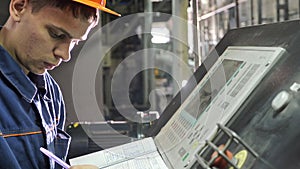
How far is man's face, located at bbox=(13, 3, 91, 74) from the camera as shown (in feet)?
2.56

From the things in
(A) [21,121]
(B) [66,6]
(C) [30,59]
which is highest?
(B) [66,6]

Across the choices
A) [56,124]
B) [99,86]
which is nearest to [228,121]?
[56,124]

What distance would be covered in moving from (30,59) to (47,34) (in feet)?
0.28

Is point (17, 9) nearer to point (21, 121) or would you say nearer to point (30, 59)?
point (30, 59)

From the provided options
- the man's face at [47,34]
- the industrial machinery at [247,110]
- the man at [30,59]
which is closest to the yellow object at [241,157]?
the industrial machinery at [247,110]

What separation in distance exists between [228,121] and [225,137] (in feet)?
0.14

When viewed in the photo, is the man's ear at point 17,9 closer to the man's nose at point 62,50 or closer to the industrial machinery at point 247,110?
the man's nose at point 62,50

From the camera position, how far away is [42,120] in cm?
89

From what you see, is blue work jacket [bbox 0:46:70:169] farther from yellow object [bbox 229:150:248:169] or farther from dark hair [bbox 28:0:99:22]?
yellow object [bbox 229:150:248:169]

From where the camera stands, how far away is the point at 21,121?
836 mm

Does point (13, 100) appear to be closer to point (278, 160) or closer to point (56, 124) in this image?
point (56, 124)

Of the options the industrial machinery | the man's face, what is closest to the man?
the man's face

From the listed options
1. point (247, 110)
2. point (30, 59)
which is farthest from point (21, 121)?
point (247, 110)

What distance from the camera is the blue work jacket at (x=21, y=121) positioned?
800mm
